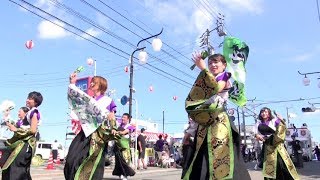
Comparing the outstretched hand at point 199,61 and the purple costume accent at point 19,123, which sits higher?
the outstretched hand at point 199,61

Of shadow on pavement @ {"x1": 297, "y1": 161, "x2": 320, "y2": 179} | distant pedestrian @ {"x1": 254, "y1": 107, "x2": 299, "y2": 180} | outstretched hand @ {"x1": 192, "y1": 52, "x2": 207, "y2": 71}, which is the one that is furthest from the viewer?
shadow on pavement @ {"x1": 297, "y1": 161, "x2": 320, "y2": 179}

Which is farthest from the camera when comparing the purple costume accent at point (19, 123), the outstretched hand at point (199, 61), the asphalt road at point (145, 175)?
the asphalt road at point (145, 175)

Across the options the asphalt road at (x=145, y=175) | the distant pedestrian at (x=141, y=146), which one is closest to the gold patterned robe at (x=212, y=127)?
the asphalt road at (x=145, y=175)

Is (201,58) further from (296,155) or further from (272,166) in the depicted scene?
(296,155)

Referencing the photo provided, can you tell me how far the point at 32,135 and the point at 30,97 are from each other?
57 cm

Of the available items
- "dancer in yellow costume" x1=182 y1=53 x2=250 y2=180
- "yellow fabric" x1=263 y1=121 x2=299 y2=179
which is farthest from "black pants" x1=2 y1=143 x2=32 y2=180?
"yellow fabric" x1=263 y1=121 x2=299 y2=179

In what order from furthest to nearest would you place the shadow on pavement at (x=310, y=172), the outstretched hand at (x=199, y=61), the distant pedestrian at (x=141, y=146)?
1. the distant pedestrian at (x=141, y=146)
2. the shadow on pavement at (x=310, y=172)
3. the outstretched hand at (x=199, y=61)

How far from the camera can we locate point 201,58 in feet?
13.8

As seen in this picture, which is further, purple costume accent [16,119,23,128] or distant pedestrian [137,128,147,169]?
distant pedestrian [137,128,147,169]

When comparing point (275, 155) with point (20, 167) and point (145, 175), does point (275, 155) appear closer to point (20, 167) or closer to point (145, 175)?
point (20, 167)

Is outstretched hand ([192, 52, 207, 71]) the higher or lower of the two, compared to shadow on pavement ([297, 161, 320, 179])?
higher

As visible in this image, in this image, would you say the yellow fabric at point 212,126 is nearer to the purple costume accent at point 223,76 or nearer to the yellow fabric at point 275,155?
the purple costume accent at point 223,76

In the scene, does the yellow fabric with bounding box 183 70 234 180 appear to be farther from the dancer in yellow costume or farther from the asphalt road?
the asphalt road

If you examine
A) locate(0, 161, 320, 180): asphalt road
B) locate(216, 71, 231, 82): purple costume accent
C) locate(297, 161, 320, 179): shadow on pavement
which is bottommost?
locate(297, 161, 320, 179): shadow on pavement
